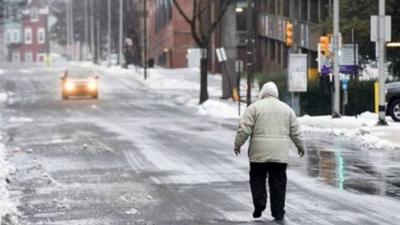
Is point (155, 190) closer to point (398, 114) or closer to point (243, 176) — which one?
point (243, 176)

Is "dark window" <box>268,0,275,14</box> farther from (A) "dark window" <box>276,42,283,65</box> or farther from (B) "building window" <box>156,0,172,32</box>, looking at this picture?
(B) "building window" <box>156,0,172,32</box>

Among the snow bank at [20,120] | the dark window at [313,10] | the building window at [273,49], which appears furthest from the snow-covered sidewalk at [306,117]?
the snow bank at [20,120]

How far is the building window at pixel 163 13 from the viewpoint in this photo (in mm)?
86750

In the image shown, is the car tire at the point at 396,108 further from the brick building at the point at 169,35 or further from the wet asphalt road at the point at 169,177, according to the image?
the brick building at the point at 169,35

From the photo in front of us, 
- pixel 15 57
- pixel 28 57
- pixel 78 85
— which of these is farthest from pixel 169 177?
pixel 15 57

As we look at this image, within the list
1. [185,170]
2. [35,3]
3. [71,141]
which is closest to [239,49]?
[71,141]

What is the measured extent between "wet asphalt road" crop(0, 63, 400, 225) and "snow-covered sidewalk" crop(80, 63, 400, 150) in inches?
27.9

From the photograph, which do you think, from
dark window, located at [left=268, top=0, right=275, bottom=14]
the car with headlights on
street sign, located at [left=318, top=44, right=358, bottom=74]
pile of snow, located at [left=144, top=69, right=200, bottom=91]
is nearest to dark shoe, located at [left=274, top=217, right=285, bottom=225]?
street sign, located at [left=318, top=44, right=358, bottom=74]

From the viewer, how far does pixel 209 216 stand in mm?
10898

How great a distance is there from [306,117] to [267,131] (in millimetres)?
19375

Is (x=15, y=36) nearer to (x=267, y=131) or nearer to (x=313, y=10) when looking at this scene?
(x=313, y=10)

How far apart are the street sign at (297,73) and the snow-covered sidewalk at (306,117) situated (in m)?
1.04

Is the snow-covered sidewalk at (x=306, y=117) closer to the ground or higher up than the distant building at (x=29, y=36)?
closer to the ground

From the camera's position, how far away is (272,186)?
1061 centimetres
